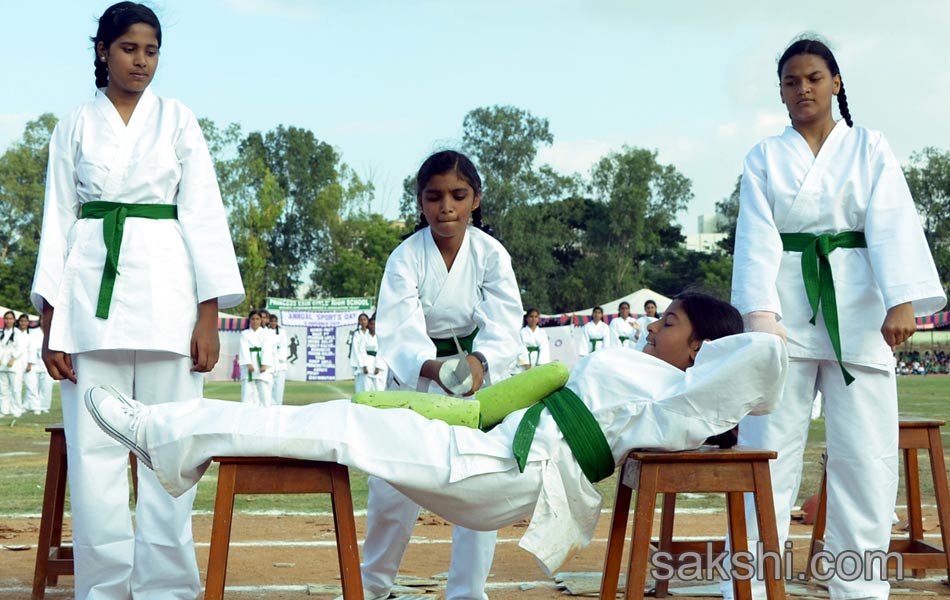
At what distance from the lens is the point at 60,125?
391 centimetres

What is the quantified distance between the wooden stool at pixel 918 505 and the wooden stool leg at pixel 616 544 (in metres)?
1.50

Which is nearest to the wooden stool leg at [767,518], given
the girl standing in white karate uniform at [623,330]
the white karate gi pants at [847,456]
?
the white karate gi pants at [847,456]

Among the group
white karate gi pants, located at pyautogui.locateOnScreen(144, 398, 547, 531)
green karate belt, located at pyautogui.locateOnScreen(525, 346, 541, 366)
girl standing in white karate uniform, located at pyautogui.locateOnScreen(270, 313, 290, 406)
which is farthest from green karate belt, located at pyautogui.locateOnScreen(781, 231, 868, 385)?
green karate belt, located at pyautogui.locateOnScreen(525, 346, 541, 366)

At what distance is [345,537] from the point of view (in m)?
2.82

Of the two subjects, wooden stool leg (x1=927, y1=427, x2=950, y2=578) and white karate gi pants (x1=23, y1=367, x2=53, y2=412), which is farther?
white karate gi pants (x1=23, y1=367, x2=53, y2=412)

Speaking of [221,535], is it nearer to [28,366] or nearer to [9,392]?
[9,392]

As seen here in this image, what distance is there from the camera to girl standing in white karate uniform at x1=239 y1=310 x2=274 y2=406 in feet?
56.4

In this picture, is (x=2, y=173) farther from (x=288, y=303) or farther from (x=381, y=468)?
(x=381, y=468)

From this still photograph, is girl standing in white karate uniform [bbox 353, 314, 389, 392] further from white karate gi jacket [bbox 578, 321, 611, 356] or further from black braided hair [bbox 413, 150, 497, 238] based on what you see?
black braided hair [bbox 413, 150, 497, 238]

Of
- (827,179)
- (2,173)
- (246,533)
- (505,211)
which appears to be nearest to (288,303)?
(505,211)

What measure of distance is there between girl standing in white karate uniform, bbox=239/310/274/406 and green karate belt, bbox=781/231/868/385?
45.8 feet

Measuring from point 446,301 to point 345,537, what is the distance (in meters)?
1.54

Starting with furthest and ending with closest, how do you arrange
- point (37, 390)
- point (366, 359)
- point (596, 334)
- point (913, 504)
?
point (596, 334) < point (366, 359) < point (37, 390) < point (913, 504)

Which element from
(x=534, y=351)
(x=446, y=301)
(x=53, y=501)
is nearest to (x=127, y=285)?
(x=53, y=501)
